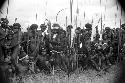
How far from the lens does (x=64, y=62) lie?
7.67 m

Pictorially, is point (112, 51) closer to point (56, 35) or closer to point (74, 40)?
point (74, 40)

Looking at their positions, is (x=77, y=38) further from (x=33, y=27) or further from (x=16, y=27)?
(x=16, y=27)

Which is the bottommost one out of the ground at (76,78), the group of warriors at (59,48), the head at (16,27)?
the ground at (76,78)

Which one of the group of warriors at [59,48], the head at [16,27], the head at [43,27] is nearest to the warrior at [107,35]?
the group of warriors at [59,48]

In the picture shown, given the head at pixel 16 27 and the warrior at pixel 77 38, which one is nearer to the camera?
the head at pixel 16 27

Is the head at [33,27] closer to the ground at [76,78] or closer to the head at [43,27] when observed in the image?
the head at [43,27]

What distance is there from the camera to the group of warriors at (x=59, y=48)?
6077 millimetres

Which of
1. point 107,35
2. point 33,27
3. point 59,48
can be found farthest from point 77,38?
point 33,27

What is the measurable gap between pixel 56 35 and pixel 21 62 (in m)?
1.80

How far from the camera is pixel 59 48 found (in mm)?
7656

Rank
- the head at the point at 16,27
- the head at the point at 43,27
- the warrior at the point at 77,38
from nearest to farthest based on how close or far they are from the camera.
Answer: the head at the point at 16,27 → the head at the point at 43,27 → the warrior at the point at 77,38

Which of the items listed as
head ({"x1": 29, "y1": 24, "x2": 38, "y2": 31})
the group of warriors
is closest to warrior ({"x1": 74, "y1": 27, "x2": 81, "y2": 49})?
the group of warriors

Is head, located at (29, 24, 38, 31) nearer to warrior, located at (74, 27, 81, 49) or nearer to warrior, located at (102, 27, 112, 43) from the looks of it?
warrior, located at (74, 27, 81, 49)

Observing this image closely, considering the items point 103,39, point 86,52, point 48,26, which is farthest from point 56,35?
point 103,39
